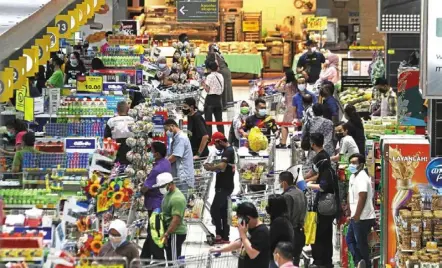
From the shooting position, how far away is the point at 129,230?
12.4 meters

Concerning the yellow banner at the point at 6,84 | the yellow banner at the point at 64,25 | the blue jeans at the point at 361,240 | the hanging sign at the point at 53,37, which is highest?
the yellow banner at the point at 64,25

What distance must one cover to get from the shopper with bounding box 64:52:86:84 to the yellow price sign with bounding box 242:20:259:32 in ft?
38.5

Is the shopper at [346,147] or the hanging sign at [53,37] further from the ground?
the hanging sign at [53,37]

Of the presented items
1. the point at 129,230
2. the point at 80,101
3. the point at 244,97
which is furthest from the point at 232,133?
the point at 244,97

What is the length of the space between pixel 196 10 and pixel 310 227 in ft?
58.0

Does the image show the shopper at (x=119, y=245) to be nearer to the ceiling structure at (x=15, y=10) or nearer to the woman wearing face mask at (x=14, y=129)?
the ceiling structure at (x=15, y=10)

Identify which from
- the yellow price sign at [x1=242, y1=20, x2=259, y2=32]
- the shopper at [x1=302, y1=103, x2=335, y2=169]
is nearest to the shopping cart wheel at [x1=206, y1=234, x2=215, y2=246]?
the shopper at [x1=302, y1=103, x2=335, y2=169]

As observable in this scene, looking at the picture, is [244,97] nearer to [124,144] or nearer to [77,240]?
[124,144]

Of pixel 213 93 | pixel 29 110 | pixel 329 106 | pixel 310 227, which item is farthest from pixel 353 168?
pixel 213 93

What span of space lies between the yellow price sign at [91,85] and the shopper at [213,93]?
10.7ft

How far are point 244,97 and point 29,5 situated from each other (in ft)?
53.1

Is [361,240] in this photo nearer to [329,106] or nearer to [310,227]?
[310,227]

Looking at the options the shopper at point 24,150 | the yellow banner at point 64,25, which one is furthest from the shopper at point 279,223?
the yellow banner at point 64,25

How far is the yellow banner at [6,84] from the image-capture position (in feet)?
40.4
